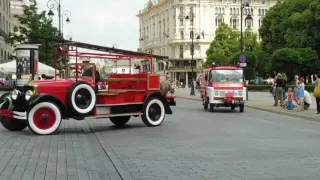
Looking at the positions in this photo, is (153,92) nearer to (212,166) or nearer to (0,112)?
(0,112)

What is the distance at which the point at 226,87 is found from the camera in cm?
2403

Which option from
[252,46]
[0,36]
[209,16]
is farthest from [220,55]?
[0,36]

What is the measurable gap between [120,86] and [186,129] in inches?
98.1

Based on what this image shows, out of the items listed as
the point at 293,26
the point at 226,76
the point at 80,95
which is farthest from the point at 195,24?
the point at 80,95

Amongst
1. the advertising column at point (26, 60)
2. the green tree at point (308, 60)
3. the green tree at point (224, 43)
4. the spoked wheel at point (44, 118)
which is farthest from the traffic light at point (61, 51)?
the green tree at point (224, 43)

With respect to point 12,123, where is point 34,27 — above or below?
above

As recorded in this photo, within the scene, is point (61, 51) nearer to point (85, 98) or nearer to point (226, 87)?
point (85, 98)

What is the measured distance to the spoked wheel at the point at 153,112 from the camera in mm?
16047

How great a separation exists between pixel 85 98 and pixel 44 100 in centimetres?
117

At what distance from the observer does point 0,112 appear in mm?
14320

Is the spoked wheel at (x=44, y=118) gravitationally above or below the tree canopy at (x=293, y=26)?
below

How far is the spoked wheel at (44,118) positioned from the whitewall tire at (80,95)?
0.45 metres

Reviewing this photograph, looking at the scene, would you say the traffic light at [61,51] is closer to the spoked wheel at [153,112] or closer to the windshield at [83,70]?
the windshield at [83,70]

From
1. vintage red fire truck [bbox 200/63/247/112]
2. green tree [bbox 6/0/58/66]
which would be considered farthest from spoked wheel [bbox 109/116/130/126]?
green tree [bbox 6/0/58/66]
